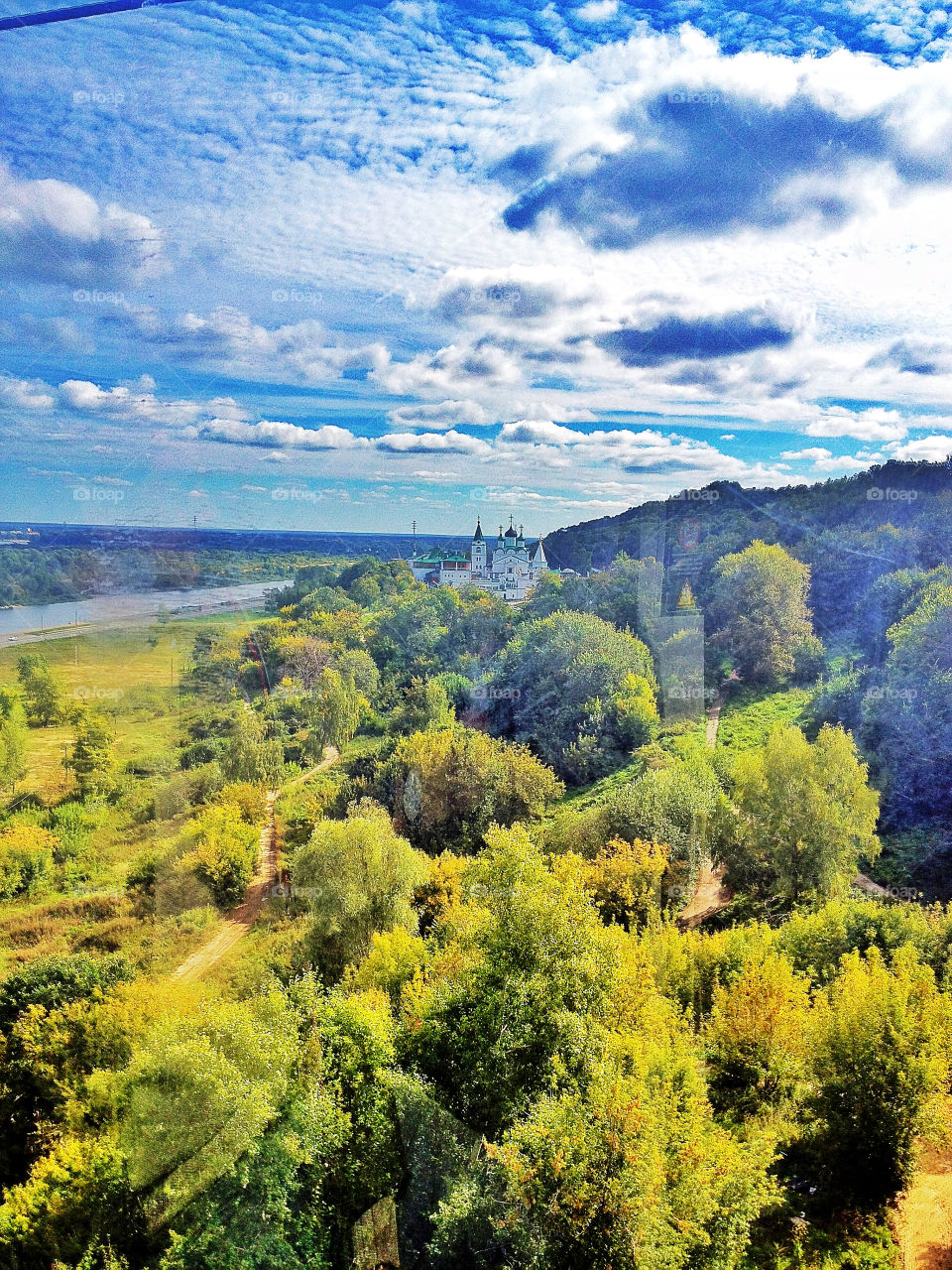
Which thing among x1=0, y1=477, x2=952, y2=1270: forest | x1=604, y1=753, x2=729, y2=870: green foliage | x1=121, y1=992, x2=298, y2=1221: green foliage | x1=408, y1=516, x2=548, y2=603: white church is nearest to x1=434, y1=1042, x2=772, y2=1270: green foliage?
x1=0, y1=477, x2=952, y2=1270: forest

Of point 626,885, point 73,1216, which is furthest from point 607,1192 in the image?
point 626,885

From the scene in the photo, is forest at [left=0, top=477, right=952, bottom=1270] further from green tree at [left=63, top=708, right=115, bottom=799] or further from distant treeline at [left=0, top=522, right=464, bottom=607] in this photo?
distant treeline at [left=0, top=522, right=464, bottom=607]

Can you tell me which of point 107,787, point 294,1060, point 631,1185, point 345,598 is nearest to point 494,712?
point 107,787

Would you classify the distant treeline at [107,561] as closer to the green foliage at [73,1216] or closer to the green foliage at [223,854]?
the green foliage at [223,854]

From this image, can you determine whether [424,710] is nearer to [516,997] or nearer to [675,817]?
[675,817]

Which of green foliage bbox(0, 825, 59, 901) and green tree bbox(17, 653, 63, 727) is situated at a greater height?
green tree bbox(17, 653, 63, 727)

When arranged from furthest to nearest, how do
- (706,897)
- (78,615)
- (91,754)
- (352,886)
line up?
(78,615) < (91,754) < (706,897) < (352,886)
